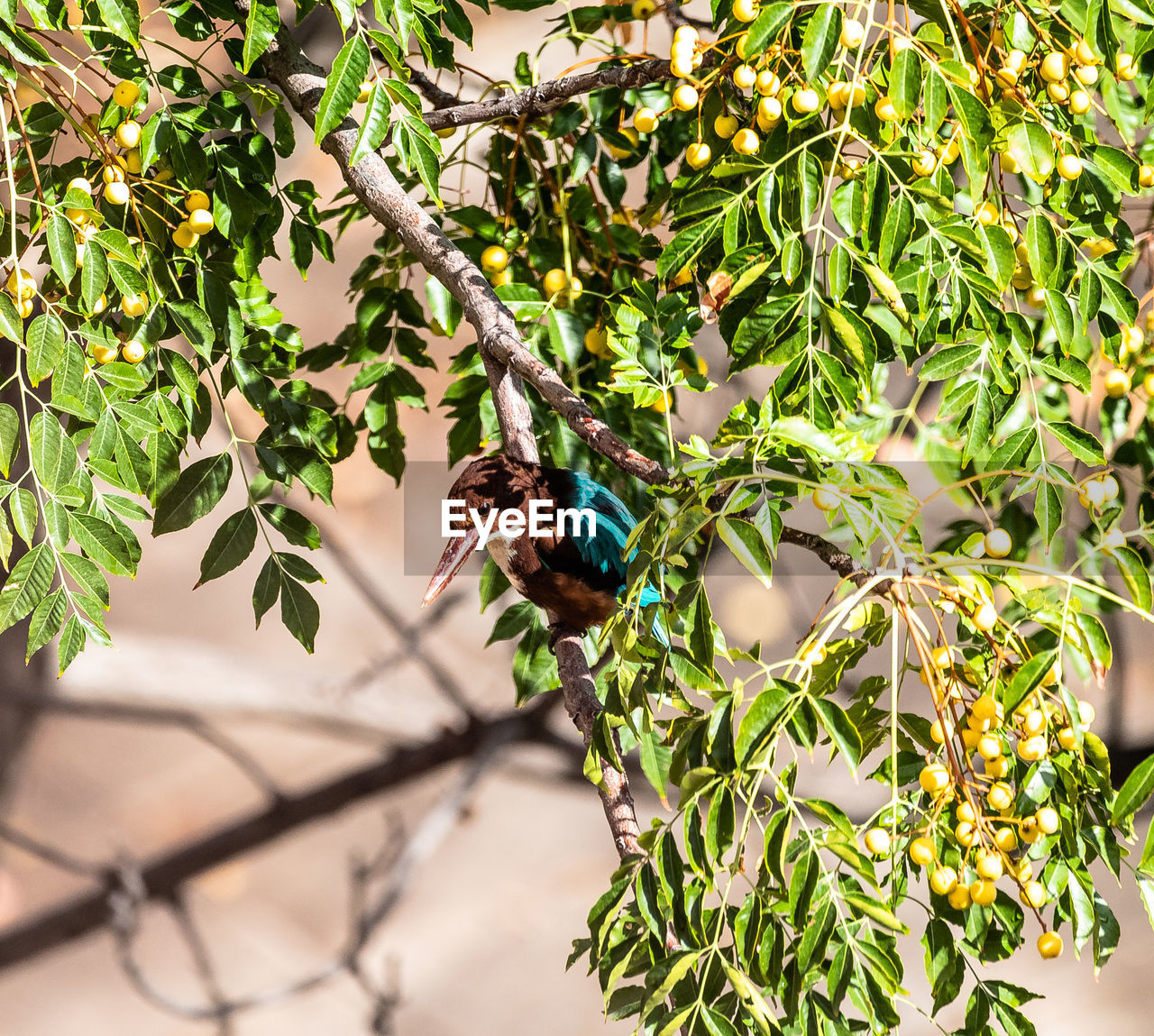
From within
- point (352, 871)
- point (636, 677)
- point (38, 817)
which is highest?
point (636, 677)

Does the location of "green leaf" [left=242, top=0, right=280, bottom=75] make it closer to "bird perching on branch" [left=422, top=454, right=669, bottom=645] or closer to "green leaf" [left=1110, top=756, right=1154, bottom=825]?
"bird perching on branch" [left=422, top=454, right=669, bottom=645]

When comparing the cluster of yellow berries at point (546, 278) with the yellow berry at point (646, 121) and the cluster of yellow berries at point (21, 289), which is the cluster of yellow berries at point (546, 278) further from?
the cluster of yellow berries at point (21, 289)

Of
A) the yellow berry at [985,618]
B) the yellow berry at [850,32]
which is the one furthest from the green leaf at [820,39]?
the yellow berry at [985,618]

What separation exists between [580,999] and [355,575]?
0.68m

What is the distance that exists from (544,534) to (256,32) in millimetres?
289

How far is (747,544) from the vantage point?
388 mm

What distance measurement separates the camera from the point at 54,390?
446 mm

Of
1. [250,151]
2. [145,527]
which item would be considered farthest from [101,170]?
[145,527]

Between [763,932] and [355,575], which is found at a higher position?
[355,575]

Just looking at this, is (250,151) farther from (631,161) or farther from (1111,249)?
(1111,249)

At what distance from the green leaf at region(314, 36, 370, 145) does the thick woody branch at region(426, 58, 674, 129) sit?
0.19m

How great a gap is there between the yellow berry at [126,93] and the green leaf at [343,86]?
13 cm

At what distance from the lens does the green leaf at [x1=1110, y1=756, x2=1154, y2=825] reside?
0.36 m

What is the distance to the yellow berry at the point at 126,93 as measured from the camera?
484 millimetres
